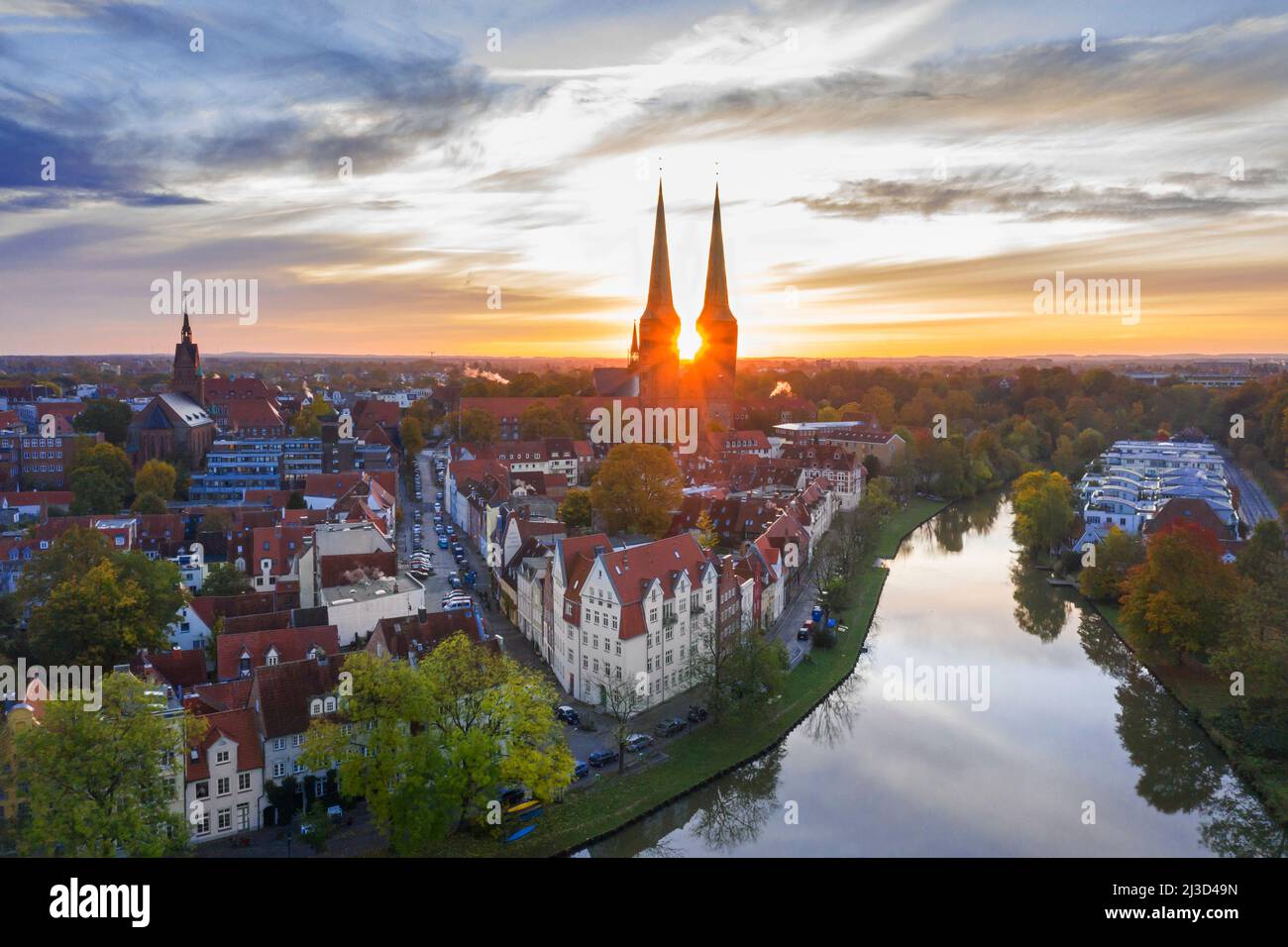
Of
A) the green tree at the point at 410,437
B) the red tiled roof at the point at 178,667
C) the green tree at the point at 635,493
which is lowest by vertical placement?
the red tiled roof at the point at 178,667

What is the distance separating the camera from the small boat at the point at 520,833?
1408 centimetres

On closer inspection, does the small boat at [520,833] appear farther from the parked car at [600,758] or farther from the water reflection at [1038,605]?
the water reflection at [1038,605]

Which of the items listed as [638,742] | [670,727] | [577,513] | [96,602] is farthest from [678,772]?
[577,513]

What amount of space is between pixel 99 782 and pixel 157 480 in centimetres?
3154

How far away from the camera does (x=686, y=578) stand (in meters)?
20.9

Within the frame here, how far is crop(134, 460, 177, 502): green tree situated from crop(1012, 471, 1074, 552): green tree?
35.9m

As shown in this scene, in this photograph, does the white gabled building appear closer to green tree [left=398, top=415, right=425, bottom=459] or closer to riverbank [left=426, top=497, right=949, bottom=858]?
riverbank [left=426, top=497, right=949, bottom=858]

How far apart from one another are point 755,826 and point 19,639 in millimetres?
17287

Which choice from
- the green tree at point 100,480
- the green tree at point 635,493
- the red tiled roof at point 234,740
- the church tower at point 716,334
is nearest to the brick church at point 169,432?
the green tree at point 100,480

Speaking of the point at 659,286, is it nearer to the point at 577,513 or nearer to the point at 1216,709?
the point at 577,513

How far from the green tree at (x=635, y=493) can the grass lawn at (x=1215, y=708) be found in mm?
15488

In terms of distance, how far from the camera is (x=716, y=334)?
62031 millimetres
